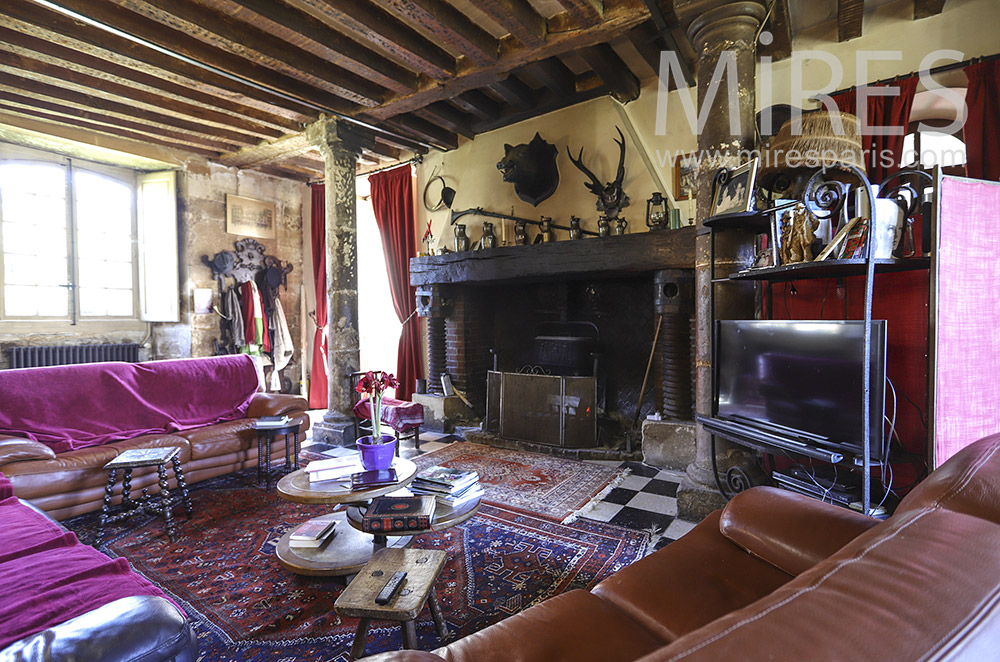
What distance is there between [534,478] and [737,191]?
2.33 metres

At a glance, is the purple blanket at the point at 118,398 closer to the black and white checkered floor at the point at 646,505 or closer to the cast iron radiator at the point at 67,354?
the cast iron radiator at the point at 67,354

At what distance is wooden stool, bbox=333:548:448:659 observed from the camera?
4.28 feet

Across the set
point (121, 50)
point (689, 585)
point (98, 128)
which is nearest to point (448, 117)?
point (121, 50)

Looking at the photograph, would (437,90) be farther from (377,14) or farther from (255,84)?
(255,84)

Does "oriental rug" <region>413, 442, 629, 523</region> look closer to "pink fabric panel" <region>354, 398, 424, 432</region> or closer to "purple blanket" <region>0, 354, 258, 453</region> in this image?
"pink fabric panel" <region>354, 398, 424, 432</region>

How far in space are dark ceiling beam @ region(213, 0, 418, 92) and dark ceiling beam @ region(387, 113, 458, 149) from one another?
2.47ft

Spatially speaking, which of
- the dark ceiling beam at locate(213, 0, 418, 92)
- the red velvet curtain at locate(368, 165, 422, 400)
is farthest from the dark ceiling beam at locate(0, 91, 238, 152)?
the dark ceiling beam at locate(213, 0, 418, 92)

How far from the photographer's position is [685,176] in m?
3.94

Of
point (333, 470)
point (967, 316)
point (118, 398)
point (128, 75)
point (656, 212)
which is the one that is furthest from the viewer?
point (656, 212)

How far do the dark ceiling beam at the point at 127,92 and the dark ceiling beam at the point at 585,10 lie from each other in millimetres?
3407

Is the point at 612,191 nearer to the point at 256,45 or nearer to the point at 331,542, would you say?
the point at 256,45

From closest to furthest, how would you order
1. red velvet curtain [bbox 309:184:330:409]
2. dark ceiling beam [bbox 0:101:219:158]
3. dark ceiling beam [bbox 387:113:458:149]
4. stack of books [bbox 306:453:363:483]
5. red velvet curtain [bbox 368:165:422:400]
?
1. stack of books [bbox 306:453:363:483]
2. dark ceiling beam [bbox 0:101:219:158]
3. dark ceiling beam [bbox 387:113:458:149]
4. red velvet curtain [bbox 368:165:422:400]
5. red velvet curtain [bbox 309:184:330:409]

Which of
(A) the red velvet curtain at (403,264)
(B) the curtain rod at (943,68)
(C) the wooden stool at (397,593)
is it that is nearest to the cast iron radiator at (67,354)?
(A) the red velvet curtain at (403,264)

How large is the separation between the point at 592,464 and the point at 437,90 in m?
3.36
